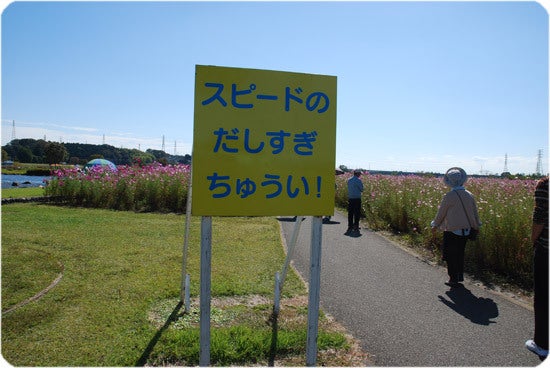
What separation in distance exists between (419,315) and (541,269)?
1.45m

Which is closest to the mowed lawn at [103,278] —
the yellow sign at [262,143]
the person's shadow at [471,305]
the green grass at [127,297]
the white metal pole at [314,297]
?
the green grass at [127,297]

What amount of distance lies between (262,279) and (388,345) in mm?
2431

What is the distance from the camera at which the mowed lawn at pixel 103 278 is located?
3.42 metres


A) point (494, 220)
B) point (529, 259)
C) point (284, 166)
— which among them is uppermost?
point (284, 166)

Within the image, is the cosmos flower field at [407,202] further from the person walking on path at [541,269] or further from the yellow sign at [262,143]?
the yellow sign at [262,143]

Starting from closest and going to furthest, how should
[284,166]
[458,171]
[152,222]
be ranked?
[284,166] < [458,171] < [152,222]

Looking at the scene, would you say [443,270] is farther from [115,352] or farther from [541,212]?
[115,352]

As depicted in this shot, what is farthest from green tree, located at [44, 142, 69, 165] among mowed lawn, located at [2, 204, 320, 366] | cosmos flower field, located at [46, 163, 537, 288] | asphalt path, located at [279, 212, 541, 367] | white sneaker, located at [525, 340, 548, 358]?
white sneaker, located at [525, 340, 548, 358]

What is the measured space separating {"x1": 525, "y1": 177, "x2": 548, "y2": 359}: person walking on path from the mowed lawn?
2696 millimetres

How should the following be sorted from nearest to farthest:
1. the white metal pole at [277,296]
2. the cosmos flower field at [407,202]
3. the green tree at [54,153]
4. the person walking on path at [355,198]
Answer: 1. the white metal pole at [277,296]
2. the cosmos flower field at [407,202]
3. the person walking on path at [355,198]
4. the green tree at [54,153]

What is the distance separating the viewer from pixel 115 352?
130 inches

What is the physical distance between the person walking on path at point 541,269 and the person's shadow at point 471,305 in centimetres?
69

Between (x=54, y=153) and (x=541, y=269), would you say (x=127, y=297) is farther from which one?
(x=54, y=153)

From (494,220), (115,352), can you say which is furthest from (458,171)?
(115,352)
